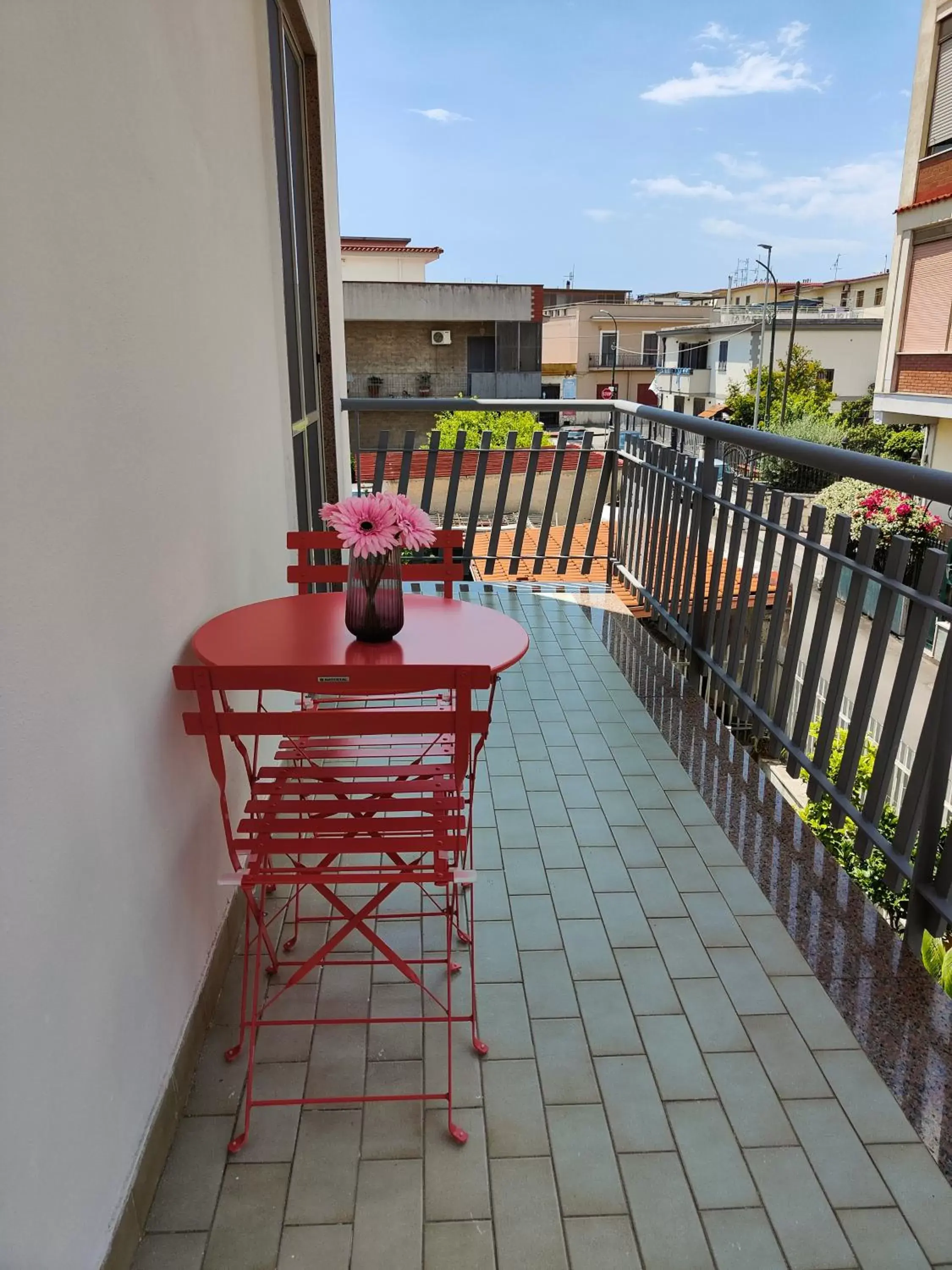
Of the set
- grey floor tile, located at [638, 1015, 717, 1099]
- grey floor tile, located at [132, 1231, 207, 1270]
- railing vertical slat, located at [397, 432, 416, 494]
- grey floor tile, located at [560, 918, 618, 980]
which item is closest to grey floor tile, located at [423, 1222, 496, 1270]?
grey floor tile, located at [132, 1231, 207, 1270]

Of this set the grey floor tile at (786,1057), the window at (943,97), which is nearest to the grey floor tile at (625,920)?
the grey floor tile at (786,1057)

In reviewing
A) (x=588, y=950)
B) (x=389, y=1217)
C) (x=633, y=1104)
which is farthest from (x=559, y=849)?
(x=389, y=1217)

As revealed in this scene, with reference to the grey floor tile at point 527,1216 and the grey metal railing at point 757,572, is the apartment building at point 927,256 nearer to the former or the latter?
the grey metal railing at point 757,572

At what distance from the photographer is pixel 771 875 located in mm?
2627

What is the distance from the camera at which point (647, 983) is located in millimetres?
2191

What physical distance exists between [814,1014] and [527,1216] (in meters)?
0.85

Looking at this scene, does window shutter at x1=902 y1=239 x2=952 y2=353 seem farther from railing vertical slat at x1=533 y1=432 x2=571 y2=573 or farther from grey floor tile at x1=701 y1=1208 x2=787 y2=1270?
grey floor tile at x1=701 y1=1208 x2=787 y2=1270

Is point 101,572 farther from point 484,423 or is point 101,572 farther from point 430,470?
point 484,423

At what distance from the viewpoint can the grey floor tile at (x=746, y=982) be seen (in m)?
2.09

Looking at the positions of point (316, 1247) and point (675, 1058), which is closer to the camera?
point (316, 1247)

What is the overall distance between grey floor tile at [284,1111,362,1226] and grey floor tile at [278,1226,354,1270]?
0.01m

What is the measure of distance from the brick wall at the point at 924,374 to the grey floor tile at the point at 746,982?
2204 centimetres

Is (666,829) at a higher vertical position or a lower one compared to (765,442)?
lower

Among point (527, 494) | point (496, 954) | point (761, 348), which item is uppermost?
point (761, 348)
